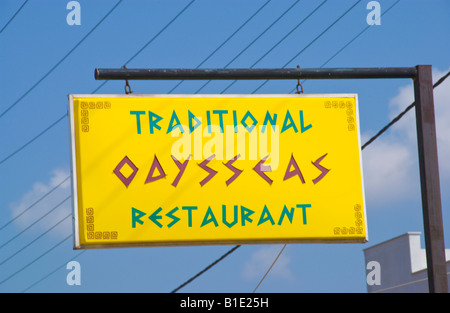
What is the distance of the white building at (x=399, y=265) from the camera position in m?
29.5

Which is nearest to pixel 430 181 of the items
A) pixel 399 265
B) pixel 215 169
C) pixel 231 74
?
pixel 215 169

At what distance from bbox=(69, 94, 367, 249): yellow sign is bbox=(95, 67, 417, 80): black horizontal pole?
1.00 feet

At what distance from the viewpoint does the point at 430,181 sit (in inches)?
373

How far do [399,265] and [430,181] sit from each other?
876 inches

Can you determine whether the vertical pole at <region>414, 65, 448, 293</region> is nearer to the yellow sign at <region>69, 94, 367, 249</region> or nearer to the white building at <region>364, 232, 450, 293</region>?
the yellow sign at <region>69, 94, 367, 249</region>

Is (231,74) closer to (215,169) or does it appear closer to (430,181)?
(215,169)

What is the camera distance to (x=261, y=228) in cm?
927

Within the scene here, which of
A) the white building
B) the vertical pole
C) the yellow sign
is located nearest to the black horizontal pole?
the yellow sign

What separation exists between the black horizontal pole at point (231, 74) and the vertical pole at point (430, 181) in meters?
0.69
